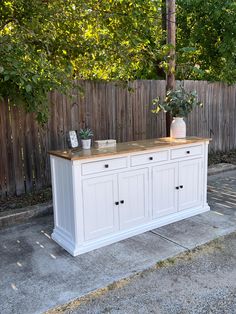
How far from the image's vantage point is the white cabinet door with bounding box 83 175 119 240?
2.86 meters

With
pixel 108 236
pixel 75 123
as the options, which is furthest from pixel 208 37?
pixel 108 236

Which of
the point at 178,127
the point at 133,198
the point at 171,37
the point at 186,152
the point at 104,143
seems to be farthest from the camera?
A: the point at 171,37

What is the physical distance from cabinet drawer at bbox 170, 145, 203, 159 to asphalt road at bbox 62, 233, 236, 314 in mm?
1107

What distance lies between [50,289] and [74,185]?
0.86 meters

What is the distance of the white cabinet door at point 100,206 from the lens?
9.37 feet

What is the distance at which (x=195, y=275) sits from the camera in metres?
2.49

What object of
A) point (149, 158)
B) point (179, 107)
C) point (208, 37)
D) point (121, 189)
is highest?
point (208, 37)

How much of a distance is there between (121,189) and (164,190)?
1.94 feet

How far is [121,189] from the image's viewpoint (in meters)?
3.06

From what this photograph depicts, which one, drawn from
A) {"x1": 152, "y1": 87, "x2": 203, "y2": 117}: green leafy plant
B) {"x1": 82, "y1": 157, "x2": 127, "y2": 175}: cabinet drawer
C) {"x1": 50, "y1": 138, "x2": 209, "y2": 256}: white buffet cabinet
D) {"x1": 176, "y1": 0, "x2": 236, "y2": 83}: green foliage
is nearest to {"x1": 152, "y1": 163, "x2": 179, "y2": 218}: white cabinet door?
{"x1": 50, "y1": 138, "x2": 209, "y2": 256}: white buffet cabinet

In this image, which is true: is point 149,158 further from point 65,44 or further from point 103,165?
point 65,44

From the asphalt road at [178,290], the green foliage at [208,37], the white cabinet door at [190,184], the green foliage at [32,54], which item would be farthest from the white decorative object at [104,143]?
the green foliage at [208,37]

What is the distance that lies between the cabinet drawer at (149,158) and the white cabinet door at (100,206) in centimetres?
28

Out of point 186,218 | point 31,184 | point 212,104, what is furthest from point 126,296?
point 212,104
